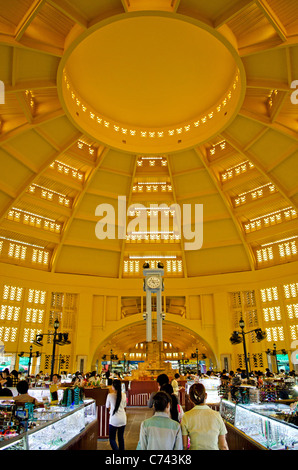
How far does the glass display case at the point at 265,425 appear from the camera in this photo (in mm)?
4406

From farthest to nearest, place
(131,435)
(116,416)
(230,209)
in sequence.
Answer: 1. (230,209)
2. (131,435)
3. (116,416)

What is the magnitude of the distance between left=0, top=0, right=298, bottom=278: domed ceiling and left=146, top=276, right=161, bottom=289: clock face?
13.6 ft

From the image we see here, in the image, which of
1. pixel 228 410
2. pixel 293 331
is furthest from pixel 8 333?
pixel 228 410

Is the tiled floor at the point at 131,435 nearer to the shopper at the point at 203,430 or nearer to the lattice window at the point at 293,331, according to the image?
the shopper at the point at 203,430

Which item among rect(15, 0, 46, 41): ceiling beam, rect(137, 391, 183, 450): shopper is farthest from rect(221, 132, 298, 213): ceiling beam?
rect(137, 391, 183, 450): shopper

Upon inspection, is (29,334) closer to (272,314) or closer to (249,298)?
(249,298)

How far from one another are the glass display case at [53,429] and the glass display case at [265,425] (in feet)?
10.1

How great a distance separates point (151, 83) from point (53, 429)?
63.1 ft

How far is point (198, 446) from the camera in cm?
355

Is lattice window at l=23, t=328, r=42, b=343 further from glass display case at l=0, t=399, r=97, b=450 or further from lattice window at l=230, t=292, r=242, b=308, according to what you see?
glass display case at l=0, t=399, r=97, b=450

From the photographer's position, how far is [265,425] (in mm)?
5219

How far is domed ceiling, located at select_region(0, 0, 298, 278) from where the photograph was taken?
45.9 feet

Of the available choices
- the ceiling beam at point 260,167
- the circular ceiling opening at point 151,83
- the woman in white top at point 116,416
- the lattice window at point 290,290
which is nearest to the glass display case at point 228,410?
the woman in white top at point 116,416
